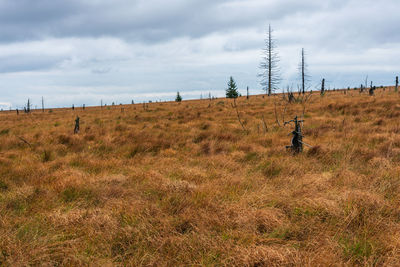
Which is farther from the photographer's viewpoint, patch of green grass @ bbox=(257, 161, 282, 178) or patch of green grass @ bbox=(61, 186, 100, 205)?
patch of green grass @ bbox=(257, 161, 282, 178)

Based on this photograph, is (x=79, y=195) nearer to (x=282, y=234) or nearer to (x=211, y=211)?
(x=211, y=211)

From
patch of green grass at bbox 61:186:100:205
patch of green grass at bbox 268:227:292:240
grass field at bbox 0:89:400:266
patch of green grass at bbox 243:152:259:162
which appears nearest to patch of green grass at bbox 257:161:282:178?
grass field at bbox 0:89:400:266

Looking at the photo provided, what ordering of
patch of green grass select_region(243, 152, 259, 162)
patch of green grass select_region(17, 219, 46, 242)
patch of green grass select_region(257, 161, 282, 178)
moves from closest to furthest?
patch of green grass select_region(17, 219, 46, 242), patch of green grass select_region(257, 161, 282, 178), patch of green grass select_region(243, 152, 259, 162)

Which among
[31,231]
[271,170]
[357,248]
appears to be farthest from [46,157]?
[357,248]

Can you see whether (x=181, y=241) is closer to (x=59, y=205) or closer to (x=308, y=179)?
(x=59, y=205)

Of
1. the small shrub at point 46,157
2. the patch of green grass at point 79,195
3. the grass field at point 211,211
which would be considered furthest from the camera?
the small shrub at point 46,157

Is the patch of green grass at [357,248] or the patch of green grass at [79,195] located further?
the patch of green grass at [79,195]

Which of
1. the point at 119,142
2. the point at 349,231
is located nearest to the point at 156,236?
the point at 349,231

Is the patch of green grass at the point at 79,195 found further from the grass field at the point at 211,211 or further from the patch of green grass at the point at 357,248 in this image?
the patch of green grass at the point at 357,248

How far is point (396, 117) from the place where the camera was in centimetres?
1012

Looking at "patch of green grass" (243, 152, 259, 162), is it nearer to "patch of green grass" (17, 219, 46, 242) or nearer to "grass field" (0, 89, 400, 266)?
"grass field" (0, 89, 400, 266)

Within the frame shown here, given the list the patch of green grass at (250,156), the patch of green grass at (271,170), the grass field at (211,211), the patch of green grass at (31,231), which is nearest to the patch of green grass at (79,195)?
the grass field at (211,211)

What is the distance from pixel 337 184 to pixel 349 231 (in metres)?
1.48

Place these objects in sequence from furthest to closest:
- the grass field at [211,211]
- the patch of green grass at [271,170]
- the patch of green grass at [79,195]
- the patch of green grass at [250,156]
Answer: the patch of green grass at [250,156], the patch of green grass at [271,170], the patch of green grass at [79,195], the grass field at [211,211]
